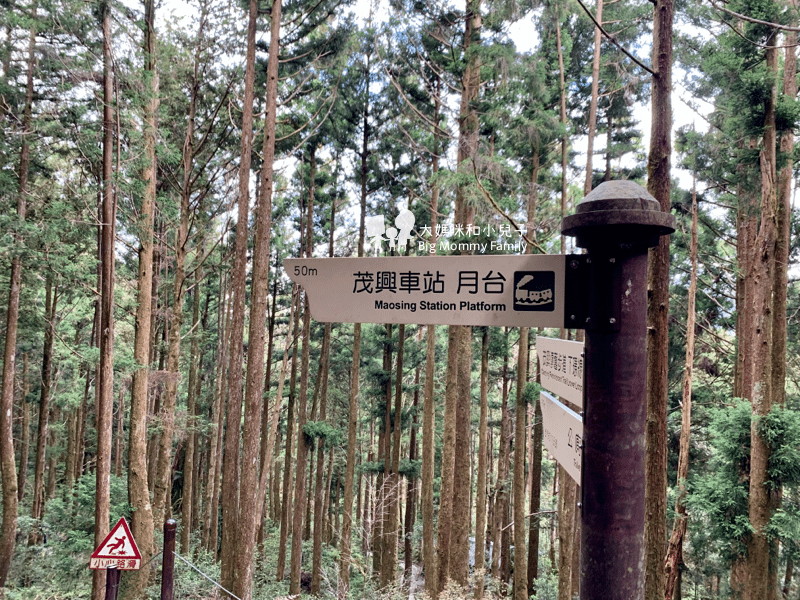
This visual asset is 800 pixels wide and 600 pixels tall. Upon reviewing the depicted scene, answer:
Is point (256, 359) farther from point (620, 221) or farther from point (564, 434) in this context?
point (620, 221)

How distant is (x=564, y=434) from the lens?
1.58m

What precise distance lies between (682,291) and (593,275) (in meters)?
14.9

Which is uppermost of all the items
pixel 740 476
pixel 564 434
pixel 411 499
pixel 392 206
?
pixel 392 206

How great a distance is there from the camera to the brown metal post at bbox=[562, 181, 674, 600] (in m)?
1.13

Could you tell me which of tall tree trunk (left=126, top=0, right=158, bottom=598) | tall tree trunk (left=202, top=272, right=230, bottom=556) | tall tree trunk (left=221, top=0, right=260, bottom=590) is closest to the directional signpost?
tall tree trunk (left=221, top=0, right=260, bottom=590)

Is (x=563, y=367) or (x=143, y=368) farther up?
(x=563, y=367)

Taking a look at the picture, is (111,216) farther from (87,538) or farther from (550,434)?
(550,434)

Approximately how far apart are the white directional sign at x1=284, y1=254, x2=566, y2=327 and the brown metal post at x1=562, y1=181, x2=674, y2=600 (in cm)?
13

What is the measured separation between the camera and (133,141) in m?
7.70

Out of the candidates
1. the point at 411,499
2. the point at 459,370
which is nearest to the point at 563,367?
the point at 459,370

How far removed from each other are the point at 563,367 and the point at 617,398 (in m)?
0.46

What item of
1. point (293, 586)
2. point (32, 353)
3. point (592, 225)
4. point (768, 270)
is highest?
point (768, 270)

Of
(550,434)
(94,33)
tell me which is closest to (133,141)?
(94,33)

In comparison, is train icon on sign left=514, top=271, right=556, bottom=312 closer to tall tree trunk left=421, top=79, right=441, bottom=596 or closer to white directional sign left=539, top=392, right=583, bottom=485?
white directional sign left=539, top=392, right=583, bottom=485
